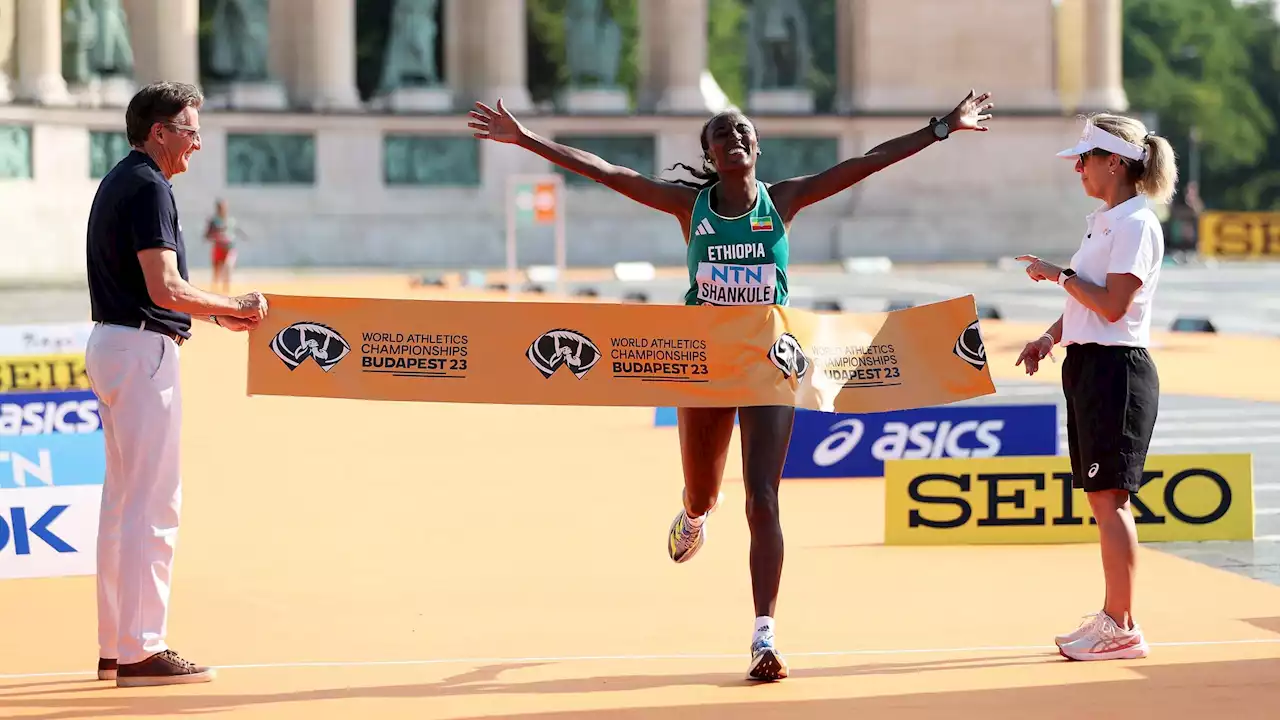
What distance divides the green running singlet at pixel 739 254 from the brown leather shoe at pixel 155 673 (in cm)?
259

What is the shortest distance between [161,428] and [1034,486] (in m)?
5.64

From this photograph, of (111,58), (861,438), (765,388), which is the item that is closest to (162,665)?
(765,388)

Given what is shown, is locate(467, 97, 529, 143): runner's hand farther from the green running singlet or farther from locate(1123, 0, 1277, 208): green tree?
locate(1123, 0, 1277, 208): green tree

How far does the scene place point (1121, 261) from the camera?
8477 millimetres

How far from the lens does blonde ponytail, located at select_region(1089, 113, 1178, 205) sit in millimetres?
8602

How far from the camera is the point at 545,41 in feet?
243

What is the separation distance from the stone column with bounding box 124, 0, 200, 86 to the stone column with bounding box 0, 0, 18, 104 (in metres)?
3.56

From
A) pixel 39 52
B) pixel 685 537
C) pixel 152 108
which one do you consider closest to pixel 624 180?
pixel 685 537

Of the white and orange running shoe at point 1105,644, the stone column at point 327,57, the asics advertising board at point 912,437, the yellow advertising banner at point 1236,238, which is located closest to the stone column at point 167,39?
the stone column at point 327,57

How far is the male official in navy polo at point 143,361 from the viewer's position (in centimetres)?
804

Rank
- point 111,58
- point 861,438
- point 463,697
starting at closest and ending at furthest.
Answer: point 463,697 < point 861,438 < point 111,58

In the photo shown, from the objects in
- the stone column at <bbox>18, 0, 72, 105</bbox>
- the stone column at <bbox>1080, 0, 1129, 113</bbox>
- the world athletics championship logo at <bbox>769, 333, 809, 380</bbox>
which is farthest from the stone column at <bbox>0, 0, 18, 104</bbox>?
the world athletics championship logo at <bbox>769, 333, 809, 380</bbox>

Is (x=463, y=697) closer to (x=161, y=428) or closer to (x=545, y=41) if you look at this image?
(x=161, y=428)

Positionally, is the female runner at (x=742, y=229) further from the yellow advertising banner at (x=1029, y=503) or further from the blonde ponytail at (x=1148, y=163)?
the yellow advertising banner at (x=1029, y=503)
